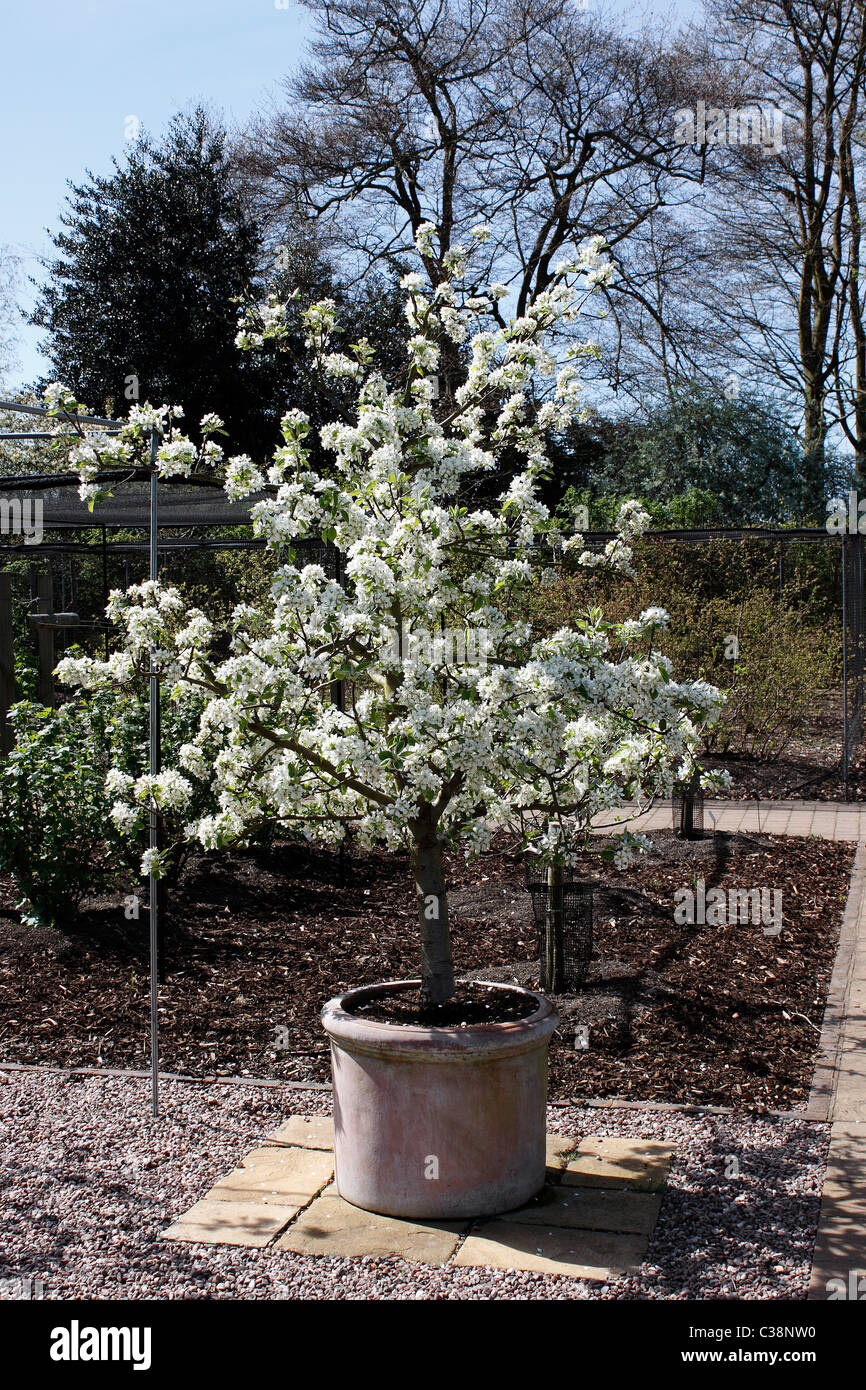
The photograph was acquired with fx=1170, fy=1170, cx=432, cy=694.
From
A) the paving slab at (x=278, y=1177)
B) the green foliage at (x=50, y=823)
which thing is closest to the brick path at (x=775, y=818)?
the green foliage at (x=50, y=823)

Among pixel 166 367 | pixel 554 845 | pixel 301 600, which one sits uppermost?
pixel 166 367

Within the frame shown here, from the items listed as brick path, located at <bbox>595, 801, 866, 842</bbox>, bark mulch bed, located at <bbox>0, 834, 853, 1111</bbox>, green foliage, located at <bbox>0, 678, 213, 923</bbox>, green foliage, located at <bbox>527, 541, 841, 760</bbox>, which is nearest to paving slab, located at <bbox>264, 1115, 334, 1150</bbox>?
bark mulch bed, located at <bbox>0, 834, 853, 1111</bbox>

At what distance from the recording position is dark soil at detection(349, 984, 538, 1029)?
368cm

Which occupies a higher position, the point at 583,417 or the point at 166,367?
the point at 166,367

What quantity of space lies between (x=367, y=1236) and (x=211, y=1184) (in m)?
0.66

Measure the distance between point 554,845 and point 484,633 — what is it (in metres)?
0.73

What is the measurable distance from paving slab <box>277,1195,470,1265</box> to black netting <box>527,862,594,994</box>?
1.92 meters

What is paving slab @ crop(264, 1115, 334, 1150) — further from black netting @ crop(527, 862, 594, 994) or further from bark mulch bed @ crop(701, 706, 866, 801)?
bark mulch bed @ crop(701, 706, 866, 801)

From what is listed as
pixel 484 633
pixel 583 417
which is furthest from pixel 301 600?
pixel 583 417

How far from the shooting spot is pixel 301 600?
11.8ft

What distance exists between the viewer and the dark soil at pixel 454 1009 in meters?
3.68

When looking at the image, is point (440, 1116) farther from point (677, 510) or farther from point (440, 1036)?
point (677, 510)

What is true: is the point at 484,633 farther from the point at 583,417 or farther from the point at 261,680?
the point at 583,417

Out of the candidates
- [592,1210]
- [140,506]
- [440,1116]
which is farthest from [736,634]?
[440,1116]
